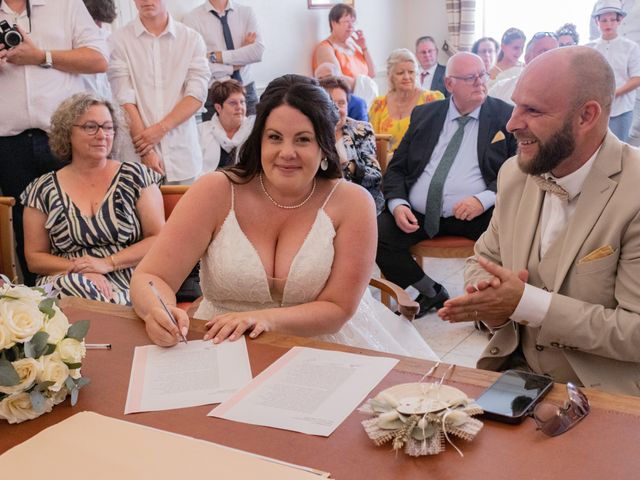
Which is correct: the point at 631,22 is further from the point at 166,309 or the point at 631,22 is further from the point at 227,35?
the point at 166,309

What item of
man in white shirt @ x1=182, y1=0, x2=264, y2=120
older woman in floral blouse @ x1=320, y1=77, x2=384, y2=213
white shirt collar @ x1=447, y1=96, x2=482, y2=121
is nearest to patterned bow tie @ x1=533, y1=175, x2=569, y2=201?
older woman in floral blouse @ x1=320, y1=77, x2=384, y2=213

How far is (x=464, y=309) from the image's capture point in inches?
62.8

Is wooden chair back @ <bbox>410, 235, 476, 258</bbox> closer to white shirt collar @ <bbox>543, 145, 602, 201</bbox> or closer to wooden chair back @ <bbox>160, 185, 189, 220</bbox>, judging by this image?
wooden chair back @ <bbox>160, 185, 189, 220</bbox>

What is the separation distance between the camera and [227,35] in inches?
203

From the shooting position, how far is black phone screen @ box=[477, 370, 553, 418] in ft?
3.74

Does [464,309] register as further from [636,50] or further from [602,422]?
[636,50]

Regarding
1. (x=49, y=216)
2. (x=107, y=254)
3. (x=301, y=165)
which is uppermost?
(x=301, y=165)

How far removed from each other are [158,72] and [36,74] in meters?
0.65

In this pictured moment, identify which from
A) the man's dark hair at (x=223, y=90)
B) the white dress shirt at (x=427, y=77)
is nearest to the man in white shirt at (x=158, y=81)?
the man's dark hair at (x=223, y=90)

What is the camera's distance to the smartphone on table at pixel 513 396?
1.13 metres

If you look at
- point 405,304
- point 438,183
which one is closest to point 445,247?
point 438,183

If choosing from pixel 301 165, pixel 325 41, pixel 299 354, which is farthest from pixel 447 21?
pixel 299 354

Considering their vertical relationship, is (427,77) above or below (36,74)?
below

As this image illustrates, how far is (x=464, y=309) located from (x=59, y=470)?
0.94m
